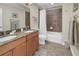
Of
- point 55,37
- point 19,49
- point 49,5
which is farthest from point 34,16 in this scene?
point 19,49

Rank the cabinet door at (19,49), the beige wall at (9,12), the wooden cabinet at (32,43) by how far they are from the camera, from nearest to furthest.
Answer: the cabinet door at (19,49)
the beige wall at (9,12)
the wooden cabinet at (32,43)

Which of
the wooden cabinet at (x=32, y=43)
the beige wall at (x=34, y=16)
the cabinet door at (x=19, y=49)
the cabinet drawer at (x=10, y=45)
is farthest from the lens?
the wooden cabinet at (x=32, y=43)

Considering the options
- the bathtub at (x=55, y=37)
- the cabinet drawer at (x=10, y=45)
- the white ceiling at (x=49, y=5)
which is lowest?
the cabinet drawer at (x=10, y=45)

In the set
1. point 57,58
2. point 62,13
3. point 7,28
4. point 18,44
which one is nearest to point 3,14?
point 7,28

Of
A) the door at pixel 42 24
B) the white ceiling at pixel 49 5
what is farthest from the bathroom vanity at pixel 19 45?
the white ceiling at pixel 49 5

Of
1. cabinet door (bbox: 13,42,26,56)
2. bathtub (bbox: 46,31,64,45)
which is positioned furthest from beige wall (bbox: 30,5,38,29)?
cabinet door (bbox: 13,42,26,56)

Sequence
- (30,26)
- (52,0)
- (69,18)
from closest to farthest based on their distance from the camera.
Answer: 1. (52,0)
2. (69,18)
3. (30,26)

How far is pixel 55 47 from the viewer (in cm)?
245

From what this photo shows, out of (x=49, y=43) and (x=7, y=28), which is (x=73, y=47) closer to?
(x=49, y=43)

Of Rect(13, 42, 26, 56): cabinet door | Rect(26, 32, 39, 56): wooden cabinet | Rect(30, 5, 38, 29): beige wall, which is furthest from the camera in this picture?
Rect(26, 32, 39, 56): wooden cabinet

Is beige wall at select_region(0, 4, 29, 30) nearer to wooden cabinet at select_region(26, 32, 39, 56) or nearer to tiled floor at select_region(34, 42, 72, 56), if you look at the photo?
wooden cabinet at select_region(26, 32, 39, 56)

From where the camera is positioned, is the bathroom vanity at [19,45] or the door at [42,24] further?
the door at [42,24]

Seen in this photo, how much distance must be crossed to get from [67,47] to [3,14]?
142 centimetres

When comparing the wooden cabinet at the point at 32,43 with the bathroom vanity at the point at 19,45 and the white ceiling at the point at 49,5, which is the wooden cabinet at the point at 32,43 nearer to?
the bathroom vanity at the point at 19,45
